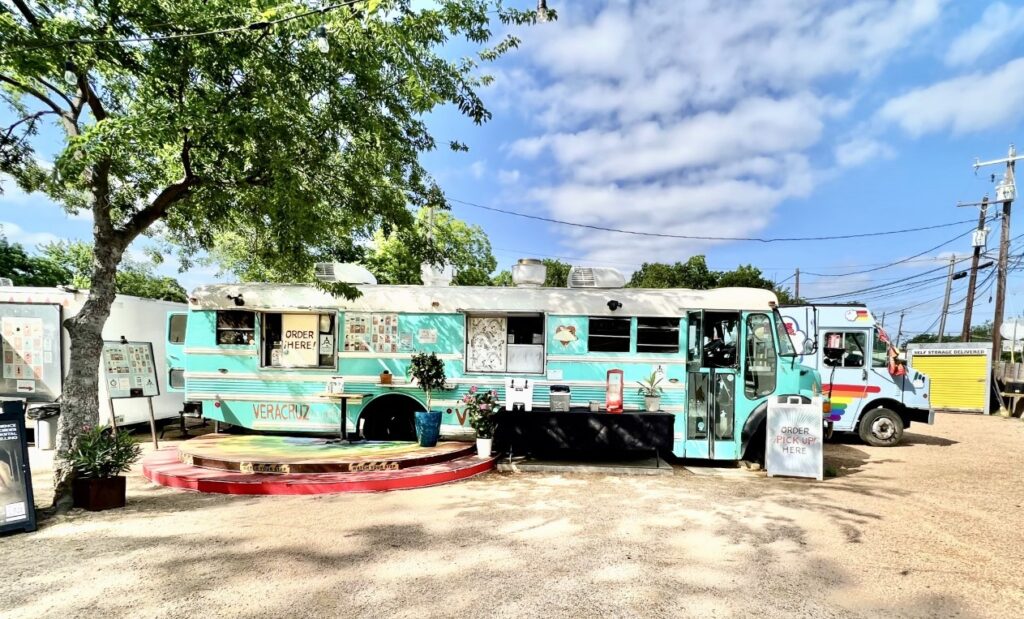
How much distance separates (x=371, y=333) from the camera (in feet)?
26.7

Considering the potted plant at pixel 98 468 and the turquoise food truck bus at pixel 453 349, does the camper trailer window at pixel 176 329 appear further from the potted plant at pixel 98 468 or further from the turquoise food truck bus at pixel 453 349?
the potted plant at pixel 98 468

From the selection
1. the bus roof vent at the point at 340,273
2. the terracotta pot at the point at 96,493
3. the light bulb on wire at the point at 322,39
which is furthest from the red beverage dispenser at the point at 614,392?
the terracotta pot at the point at 96,493

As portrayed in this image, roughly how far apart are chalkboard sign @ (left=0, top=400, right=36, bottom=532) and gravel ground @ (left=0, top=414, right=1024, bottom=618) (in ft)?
0.50

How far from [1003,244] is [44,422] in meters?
28.9

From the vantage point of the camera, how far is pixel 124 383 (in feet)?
26.3

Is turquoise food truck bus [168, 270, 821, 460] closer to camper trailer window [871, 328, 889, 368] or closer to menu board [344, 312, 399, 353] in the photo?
menu board [344, 312, 399, 353]

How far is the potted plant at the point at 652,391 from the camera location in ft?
24.3

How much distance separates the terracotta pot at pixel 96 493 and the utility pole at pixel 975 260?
28.7 metres

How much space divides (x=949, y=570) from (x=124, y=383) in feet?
33.5

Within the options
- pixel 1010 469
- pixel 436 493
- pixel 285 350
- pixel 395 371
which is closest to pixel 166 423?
pixel 285 350

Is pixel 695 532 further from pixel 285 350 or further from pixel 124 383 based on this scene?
pixel 124 383

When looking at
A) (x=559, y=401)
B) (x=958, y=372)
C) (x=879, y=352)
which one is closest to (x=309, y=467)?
(x=559, y=401)

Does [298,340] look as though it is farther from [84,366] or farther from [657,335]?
[657,335]

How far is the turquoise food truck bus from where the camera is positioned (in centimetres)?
760
